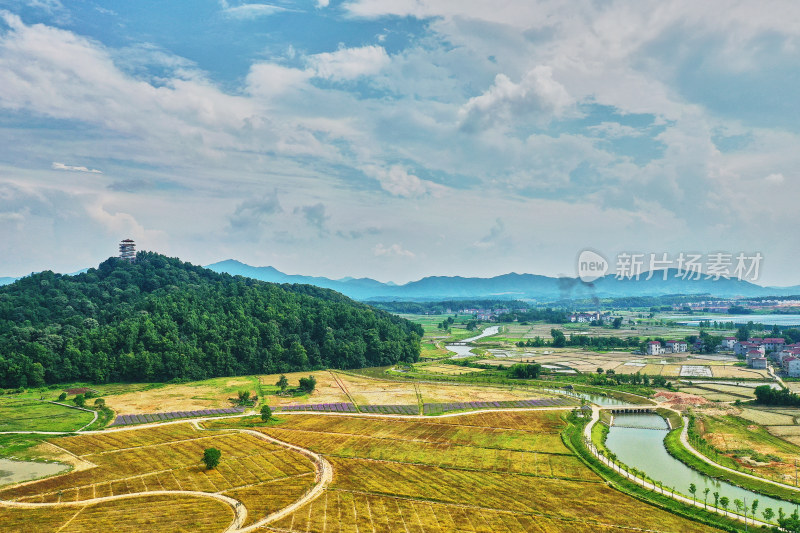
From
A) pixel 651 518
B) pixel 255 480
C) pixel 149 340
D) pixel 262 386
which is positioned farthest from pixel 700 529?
pixel 149 340

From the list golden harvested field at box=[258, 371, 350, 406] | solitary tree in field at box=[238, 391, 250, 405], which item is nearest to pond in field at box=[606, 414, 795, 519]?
golden harvested field at box=[258, 371, 350, 406]

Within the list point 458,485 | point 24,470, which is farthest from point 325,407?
point 24,470

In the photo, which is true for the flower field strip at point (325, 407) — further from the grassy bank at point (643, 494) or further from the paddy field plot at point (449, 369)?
the paddy field plot at point (449, 369)

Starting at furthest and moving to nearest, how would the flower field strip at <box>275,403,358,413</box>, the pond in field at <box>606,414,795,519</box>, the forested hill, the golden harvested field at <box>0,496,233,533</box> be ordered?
the forested hill, the flower field strip at <box>275,403,358,413</box>, the pond in field at <box>606,414,795,519</box>, the golden harvested field at <box>0,496,233,533</box>

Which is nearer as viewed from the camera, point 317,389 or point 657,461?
point 657,461

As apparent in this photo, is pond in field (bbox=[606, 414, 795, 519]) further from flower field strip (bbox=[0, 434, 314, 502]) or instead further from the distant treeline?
flower field strip (bbox=[0, 434, 314, 502])

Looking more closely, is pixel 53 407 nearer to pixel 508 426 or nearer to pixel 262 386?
pixel 262 386

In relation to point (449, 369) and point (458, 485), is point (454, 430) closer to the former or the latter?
point (458, 485)
